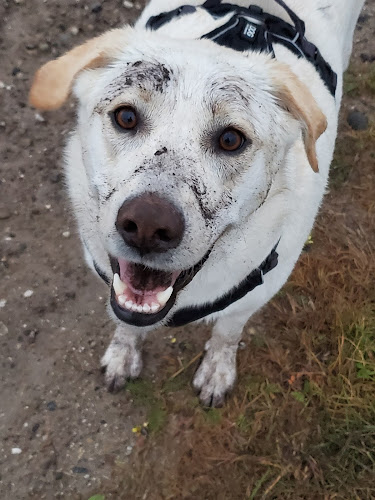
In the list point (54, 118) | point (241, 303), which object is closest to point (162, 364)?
point (241, 303)

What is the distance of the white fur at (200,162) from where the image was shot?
1704mm

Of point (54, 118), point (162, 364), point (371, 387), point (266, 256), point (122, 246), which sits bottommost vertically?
point (162, 364)

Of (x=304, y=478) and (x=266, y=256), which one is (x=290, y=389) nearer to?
(x=304, y=478)

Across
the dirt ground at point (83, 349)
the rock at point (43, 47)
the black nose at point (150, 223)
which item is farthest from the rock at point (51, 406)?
the rock at point (43, 47)

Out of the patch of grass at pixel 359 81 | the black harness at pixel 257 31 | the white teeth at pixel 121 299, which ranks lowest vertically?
the white teeth at pixel 121 299

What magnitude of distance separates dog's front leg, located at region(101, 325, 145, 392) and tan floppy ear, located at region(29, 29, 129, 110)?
1.63m

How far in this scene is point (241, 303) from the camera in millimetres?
2488

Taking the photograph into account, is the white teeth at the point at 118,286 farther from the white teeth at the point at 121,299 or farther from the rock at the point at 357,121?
the rock at the point at 357,121

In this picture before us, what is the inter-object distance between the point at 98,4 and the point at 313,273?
2.88 meters

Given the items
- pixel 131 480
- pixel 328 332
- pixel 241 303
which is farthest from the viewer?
pixel 328 332

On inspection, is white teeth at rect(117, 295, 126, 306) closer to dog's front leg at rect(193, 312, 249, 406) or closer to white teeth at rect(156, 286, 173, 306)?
white teeth at rect(156, 286, 173, 306)

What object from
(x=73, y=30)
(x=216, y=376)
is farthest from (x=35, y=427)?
(x=73, y=30)

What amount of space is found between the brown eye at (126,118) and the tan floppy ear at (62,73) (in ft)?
0.79

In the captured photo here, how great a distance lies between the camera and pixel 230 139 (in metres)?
1.79
